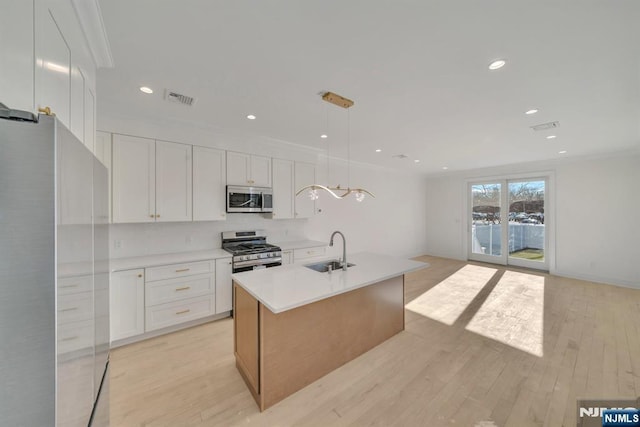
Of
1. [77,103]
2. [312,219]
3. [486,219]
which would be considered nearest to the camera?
[77,103]

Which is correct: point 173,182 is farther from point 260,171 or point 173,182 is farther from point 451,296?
point 451,296

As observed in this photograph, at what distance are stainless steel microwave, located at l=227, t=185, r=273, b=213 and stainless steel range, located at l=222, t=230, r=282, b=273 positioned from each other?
51 centimetres

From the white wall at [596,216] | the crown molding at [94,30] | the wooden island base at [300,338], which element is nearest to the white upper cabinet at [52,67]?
the crown molding at [94,30]

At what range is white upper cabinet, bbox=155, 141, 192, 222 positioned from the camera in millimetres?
3020

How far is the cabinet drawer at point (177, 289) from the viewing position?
277cm

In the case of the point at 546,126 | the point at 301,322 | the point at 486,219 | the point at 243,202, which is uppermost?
the point at 546,126

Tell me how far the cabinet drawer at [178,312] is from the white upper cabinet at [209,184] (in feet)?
3.53

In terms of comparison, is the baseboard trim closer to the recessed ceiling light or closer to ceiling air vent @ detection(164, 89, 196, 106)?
ceiling air vent @ detection(164, 89, 196, 106)

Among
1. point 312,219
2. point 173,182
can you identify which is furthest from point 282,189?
point 173,182

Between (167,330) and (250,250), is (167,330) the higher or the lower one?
the lower one

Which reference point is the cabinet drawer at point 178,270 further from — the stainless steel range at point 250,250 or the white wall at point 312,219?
the white wall at point 312,219

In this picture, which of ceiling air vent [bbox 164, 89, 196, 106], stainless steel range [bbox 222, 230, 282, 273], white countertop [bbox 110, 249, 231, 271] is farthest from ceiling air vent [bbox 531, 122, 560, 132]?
white countertop [bbox 110, 249, 231, 271]

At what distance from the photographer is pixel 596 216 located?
16.1ft

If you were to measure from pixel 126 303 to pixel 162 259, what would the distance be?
57cm
